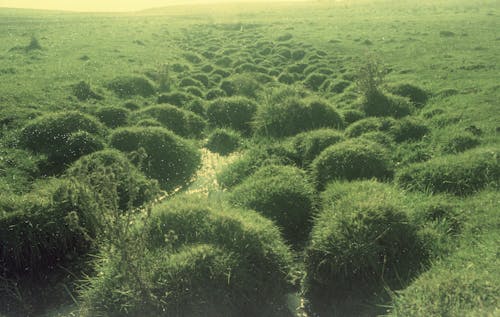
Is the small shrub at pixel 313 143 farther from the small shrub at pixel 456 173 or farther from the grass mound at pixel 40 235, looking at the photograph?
the grass mound at pixel 40 235

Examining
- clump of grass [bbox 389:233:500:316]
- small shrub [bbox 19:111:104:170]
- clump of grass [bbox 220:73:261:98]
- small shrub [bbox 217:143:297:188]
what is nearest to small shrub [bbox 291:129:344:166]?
small shrub [bbox 217:143:297:188]

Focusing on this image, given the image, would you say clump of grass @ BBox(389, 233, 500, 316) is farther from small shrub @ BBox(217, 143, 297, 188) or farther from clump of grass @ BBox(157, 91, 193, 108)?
clump of grass @ BBox(157, 91, 193, 108)

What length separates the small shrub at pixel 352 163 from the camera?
8359 mm

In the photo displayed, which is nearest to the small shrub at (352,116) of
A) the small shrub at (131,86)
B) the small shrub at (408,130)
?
the small shrub at (408,130)

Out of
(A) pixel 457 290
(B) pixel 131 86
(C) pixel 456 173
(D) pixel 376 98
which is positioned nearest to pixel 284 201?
(C) pixel 456 173

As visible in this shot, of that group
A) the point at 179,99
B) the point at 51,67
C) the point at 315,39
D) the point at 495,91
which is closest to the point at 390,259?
the point at 495,91

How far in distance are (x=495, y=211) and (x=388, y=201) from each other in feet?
5.07

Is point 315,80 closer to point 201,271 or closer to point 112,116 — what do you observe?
point 112,116

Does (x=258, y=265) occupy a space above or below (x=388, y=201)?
below

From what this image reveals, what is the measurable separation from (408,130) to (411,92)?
3691mm

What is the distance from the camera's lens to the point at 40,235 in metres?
6.57

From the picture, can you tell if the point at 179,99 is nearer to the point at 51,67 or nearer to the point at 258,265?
the point at 51,67

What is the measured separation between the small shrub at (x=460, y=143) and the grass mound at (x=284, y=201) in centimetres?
339

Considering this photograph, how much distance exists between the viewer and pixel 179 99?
50.4 ft
